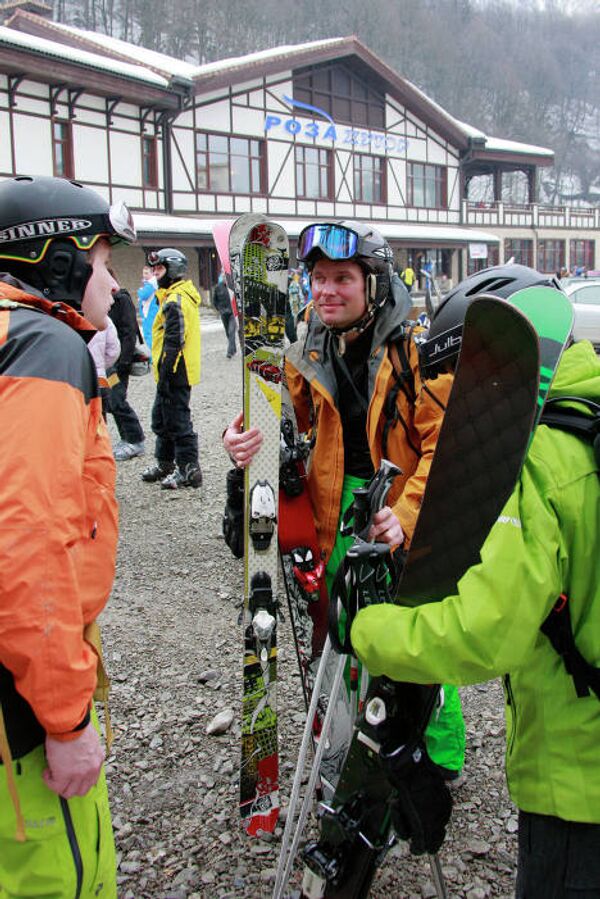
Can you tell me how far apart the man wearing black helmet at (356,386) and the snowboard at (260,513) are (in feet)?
0.25

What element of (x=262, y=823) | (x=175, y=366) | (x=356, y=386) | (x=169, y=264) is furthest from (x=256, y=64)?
(x=262, y=823)

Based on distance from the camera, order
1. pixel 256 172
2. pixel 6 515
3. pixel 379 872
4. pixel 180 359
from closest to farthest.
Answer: pixel 6 515 < pixel 379 872 < pixel 180 359 < pixel 256 172

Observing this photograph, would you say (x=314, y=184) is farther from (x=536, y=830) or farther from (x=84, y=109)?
(x=536, y=830)

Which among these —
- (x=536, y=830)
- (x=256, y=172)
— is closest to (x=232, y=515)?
(x=536, y=830)

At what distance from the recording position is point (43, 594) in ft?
4.05

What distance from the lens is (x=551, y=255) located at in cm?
3897

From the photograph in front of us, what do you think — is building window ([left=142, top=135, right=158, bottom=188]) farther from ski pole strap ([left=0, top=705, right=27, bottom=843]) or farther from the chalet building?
ski pole strap ([left=0, top=705, right=27, bottom=843])

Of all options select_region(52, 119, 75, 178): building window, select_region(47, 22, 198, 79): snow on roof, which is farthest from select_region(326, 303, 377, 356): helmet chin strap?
select_region(47, 22, 198, 79): snow on roof

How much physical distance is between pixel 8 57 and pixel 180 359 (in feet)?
50.9

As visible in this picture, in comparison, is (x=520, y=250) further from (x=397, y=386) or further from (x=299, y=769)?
(x=299, y=769)

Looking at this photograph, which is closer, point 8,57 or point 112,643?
point 112,643

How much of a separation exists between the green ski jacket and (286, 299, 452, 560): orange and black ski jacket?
0.80 metres

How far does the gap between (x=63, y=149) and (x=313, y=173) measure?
1056 centimetres

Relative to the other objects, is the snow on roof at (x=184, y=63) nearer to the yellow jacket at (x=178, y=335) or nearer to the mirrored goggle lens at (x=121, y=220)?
the yellow jacket at (x=178, y=335)
